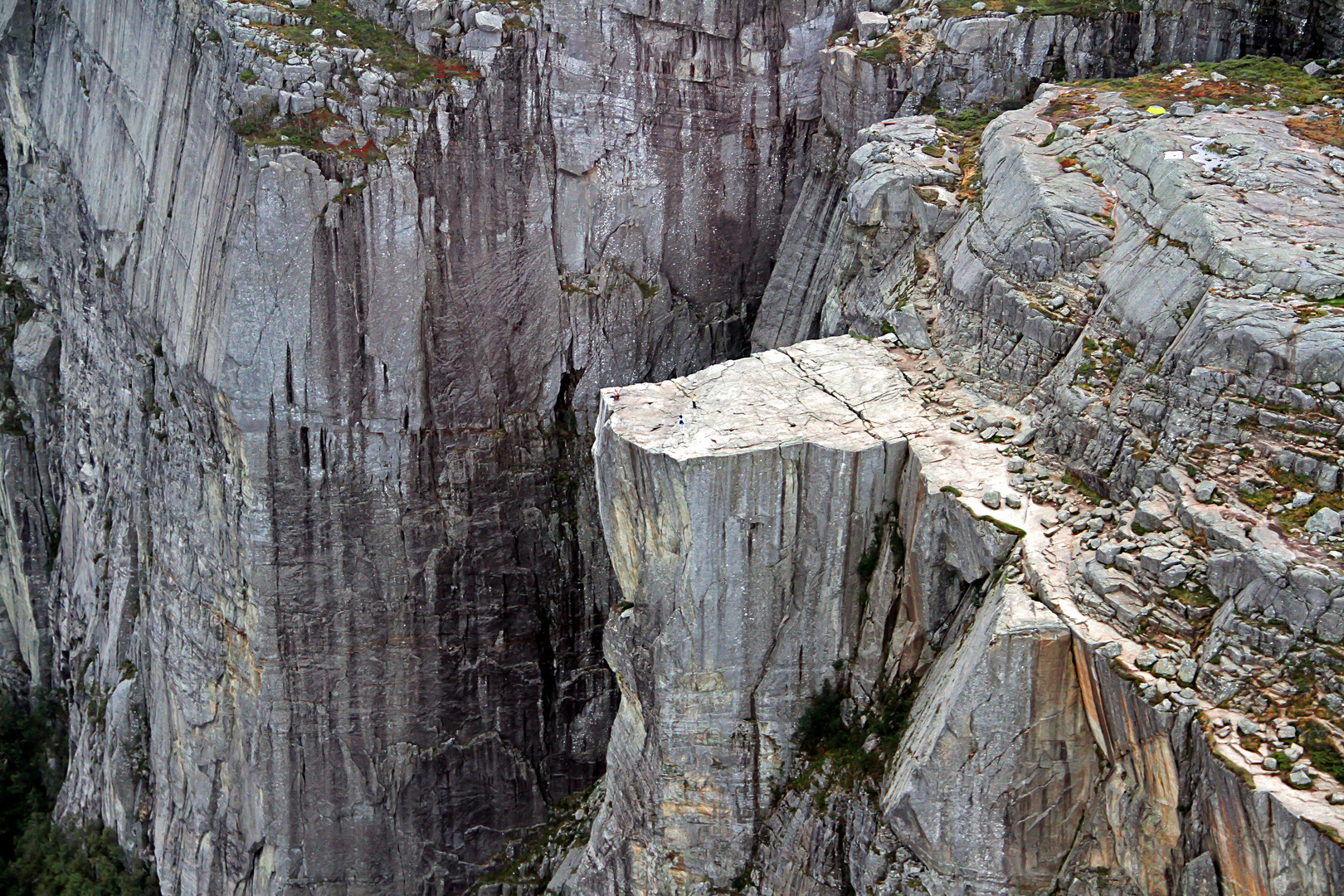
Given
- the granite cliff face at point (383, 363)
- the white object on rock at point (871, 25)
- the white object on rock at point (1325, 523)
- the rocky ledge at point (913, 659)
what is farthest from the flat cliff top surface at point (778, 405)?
the white object on rock at point (871, 25)

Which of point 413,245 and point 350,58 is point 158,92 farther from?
point 413,245

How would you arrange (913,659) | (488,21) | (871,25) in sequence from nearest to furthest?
(913,659)
(488,21)
(871,25)

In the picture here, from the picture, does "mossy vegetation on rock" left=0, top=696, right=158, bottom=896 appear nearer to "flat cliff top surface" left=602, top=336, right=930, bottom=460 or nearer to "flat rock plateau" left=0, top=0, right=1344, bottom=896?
"flat rock plateau" left=0, top=0, right=1344, bottom=896

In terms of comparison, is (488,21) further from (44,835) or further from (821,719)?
(44,835)

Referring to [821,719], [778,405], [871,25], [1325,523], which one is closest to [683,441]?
[778,405]

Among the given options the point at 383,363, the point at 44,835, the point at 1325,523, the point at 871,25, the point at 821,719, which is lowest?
the point at 44,835

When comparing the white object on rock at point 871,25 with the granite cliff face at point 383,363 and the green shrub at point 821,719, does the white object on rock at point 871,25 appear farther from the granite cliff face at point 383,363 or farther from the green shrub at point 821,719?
the green shrub at point 821,719
